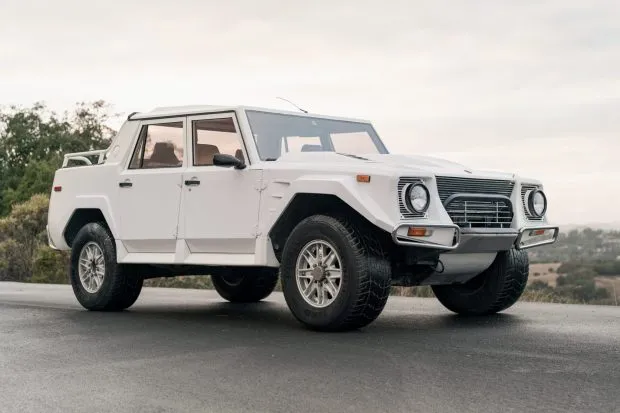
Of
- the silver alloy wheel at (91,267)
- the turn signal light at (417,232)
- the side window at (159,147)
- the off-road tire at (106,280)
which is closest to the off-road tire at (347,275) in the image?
the turn signal light at (417,232)

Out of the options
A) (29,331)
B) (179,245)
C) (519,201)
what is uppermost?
(519,201)

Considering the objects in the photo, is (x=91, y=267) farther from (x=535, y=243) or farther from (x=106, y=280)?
(x=535, y=243)

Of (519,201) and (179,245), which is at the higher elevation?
(519,201)

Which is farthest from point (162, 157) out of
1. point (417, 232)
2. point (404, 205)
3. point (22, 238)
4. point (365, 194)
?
point (22, 238)

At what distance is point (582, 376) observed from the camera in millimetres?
5953

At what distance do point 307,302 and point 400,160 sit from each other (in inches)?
61.2

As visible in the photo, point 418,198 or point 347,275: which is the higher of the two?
point 418,198

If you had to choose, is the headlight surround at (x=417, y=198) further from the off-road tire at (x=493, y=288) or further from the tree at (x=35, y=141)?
the tree at (x=35, y=141)

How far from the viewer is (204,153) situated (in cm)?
959

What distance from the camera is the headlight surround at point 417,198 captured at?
7.77 m

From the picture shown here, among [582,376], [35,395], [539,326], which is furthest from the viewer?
[539,326]

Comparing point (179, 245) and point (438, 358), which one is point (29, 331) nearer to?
point (179, 245)

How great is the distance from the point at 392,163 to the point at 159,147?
2897 mm

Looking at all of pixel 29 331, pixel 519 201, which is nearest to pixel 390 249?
pixel 519 201
